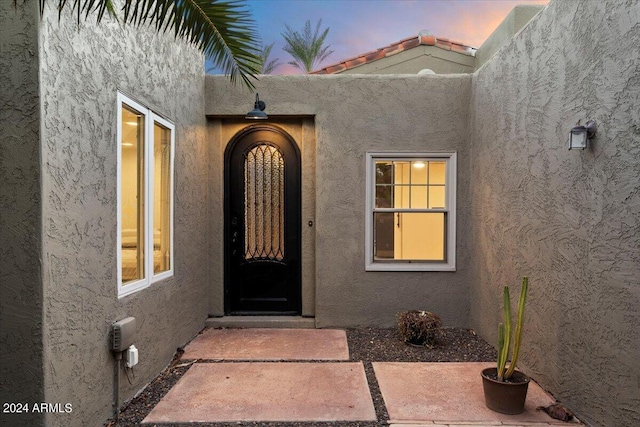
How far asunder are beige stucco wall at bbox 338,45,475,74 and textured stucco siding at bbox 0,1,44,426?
733cm

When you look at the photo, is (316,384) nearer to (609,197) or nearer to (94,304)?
(94,304)

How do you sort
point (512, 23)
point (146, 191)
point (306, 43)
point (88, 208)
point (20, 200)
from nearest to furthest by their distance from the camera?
1. point (20, 200)
2. point (88, 208)
3. point (146, 191)
4. point (512, 23)
5. point (306, 43)

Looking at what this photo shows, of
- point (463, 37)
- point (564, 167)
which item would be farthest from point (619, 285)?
point (463, 37)

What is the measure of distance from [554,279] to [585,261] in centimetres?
49

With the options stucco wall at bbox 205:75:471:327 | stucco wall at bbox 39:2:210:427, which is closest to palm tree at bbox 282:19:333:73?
stucco wall at bbox 205:75:471:327

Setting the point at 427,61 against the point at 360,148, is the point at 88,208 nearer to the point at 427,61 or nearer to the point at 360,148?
the point at 360,148

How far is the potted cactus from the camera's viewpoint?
3479 millimetres

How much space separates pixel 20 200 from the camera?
2580 mm

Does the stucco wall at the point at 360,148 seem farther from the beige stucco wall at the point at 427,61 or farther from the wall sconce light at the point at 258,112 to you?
the beige stucco wall at the point at 427,61

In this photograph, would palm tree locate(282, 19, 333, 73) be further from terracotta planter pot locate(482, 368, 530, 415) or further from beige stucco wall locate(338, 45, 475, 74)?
terracotta planter pot locate(482, 368, 530, 415)

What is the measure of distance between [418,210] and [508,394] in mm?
3020

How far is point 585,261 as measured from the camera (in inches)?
134

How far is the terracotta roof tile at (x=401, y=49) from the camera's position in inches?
320

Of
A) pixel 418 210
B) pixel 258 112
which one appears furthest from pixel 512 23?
pixel 258 112
